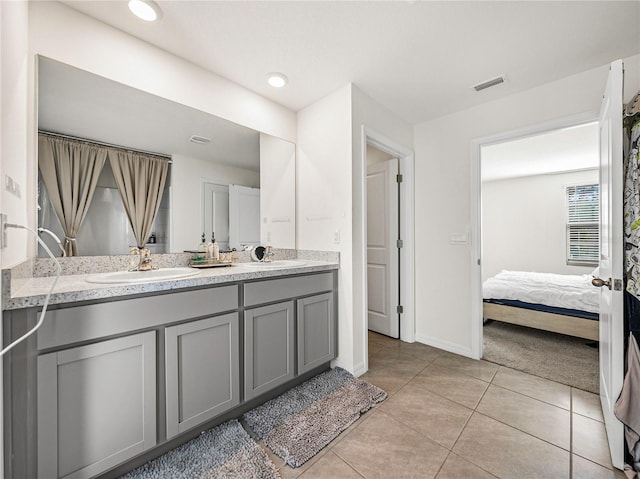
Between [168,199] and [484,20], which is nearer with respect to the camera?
[484,20]

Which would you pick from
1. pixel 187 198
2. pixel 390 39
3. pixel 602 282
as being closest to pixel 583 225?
pixel 602 282

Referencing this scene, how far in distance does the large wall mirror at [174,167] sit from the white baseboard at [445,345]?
171 cm

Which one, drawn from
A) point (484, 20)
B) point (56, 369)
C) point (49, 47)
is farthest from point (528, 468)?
point (49, 47)

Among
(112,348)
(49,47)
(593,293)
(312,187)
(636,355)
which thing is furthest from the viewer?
(593,293)

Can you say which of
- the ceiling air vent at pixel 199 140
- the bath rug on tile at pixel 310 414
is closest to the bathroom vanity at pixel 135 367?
the bath rug on tile at pixel 310 414

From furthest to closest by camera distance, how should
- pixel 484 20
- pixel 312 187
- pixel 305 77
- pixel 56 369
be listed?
1. pixel 312 187
2. pixel 305 77
3. pixel 484 20
4. pixel 56 369

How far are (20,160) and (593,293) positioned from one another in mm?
4702

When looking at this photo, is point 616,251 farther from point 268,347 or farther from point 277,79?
point 277,79

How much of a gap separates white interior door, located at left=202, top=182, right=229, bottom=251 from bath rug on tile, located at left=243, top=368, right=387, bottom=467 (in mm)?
1224

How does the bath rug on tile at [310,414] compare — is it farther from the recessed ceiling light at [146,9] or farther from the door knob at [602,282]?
the recessed ceiling light at [146,9]

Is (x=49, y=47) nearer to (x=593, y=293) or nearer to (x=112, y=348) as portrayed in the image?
(x=112, y=348)

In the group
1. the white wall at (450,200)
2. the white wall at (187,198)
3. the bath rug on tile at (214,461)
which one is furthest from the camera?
the white wall at (450,200)

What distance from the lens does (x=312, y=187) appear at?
2533 mm

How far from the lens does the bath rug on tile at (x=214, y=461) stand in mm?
1298
